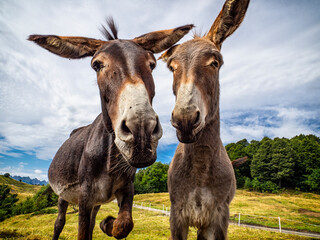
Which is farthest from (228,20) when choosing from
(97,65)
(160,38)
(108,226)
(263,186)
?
(263,186)

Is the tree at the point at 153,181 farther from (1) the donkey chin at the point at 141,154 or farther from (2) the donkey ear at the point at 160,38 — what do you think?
(1) the donkey chin at the point at 141,154

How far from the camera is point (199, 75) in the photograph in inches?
101

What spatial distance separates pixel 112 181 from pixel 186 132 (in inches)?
68.3


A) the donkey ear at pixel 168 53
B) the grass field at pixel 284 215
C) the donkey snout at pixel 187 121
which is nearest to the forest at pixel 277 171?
the grass field at pixel 284 215

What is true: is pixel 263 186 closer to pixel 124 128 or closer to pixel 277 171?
pixel 277 171

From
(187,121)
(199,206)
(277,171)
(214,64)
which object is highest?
(214,64)

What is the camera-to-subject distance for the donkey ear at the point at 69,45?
2889 mm

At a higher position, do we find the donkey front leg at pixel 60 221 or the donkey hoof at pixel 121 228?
the donkey hoof at pixel 121 228

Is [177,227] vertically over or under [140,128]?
under

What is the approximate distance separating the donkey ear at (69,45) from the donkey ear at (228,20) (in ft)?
6.62

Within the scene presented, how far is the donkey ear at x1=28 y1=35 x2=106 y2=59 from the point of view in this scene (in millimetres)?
2889

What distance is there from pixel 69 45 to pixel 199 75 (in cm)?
Answer: 220

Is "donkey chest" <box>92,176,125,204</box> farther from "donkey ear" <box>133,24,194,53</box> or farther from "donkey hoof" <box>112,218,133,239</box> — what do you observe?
Result: "donkey ear" <box>133,24,194,53</box>

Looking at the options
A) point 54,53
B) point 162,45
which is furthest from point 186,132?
point 54,53
